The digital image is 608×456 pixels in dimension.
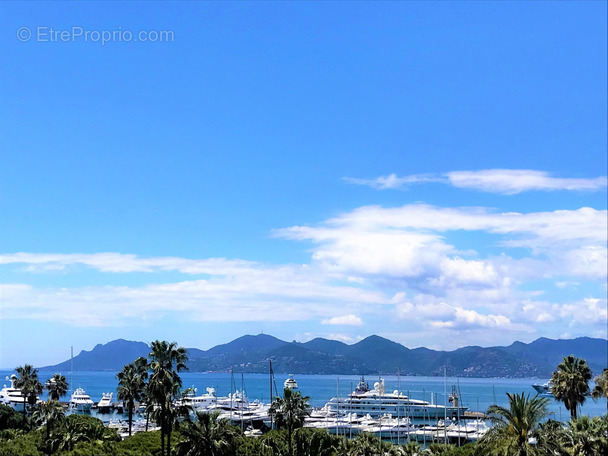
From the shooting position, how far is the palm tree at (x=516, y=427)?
31.4m

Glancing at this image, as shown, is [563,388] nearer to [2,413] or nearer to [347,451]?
[347,451]

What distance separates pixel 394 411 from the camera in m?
150

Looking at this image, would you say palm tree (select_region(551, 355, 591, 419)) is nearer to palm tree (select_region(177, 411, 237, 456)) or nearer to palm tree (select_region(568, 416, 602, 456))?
palm tree (select_region(568, 416, 602, 456))

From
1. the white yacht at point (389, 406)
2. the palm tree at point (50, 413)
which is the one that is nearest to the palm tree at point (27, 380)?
the palm tree at point (50, 413)

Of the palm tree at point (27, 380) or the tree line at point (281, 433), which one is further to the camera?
the palm tree at point (27, 380)

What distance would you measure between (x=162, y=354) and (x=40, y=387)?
1816 inches

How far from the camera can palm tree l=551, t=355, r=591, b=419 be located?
6381 centimetres

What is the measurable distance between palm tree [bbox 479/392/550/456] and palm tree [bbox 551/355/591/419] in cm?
3450

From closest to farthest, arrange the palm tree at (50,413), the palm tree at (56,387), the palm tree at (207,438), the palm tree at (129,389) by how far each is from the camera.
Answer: the palm tree at (207,438) < the palm tree at (50,413) < the palm tree at (129,389) < the palm tree at (56,387)

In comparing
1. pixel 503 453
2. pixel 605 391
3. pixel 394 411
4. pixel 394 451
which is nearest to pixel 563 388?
pixel 605 391

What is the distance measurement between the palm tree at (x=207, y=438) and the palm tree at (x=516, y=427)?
19.5m

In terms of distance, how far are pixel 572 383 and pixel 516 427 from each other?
35946 millimetres

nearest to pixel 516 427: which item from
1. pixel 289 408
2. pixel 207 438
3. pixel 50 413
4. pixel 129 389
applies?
pixel 207 438

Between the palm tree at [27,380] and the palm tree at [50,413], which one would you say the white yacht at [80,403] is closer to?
the palm tree at [27,380]
